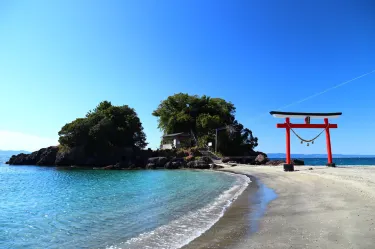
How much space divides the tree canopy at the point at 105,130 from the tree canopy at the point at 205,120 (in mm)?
8682

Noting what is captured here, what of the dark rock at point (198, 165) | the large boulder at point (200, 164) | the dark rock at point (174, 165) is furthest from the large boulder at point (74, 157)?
the large boulder at point (200, 164)

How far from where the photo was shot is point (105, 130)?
168ft

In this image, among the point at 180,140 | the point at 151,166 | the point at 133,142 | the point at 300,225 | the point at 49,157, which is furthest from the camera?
the point at 180,140

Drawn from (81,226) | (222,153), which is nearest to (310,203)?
(81,226)

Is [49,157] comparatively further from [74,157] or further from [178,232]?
[178,232]

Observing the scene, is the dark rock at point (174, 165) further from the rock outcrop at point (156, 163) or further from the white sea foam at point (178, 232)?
the white sea foam at point (178, 232)

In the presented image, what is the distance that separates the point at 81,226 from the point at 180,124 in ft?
170

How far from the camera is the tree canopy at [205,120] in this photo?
53875 millimetres

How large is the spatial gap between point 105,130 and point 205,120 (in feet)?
65.1

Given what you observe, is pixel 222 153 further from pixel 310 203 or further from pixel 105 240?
pixel 105 240

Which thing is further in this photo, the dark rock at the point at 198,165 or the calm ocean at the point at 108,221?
the dark rock at the point at 198,165

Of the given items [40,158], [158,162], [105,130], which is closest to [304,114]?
[158,162]

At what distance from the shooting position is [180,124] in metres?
60.9

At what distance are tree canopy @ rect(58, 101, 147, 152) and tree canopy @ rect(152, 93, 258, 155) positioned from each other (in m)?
8.68
